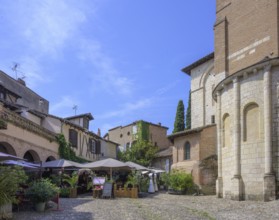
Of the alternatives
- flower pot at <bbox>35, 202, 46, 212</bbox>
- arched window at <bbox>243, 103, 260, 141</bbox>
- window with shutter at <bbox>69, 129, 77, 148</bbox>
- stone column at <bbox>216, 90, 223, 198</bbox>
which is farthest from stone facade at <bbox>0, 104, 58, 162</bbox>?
arched window at <bbox>243, 103, 260, 141</bbox>

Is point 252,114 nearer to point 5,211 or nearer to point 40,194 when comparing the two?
point 40,194

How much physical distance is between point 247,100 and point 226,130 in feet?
9.19

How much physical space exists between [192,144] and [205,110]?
24.2 ft

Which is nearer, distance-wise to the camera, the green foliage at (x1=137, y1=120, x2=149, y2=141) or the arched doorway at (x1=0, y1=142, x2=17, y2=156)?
the arched doorway at (x1=0, y1=142, x2=17, y2=156)

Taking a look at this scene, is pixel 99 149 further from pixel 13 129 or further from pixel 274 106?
pixel 274 106

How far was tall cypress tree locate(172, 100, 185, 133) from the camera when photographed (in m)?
48.3

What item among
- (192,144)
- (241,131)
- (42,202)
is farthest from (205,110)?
(42,202)

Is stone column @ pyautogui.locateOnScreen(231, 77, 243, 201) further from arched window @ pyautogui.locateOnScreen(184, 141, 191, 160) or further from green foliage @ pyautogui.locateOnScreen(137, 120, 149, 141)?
green foliage @ pyautogui.locateOnScreen(137, 120, 149, 141)

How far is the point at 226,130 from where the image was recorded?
23891mm

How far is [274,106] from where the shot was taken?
2050 centimetres

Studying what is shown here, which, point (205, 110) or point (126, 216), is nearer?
point (126, 216)

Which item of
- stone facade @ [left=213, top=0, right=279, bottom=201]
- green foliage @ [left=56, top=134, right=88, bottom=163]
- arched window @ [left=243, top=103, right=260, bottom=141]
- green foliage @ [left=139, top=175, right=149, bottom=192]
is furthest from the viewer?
green foliage @ [left=56, top=134, right=88, bottom=163]

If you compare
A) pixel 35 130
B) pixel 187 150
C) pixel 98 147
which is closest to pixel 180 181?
pixel 187 150

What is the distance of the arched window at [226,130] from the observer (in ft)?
76.7
